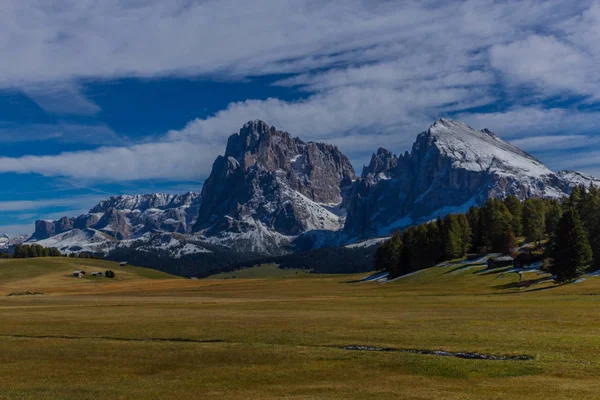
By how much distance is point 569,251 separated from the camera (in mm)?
95375

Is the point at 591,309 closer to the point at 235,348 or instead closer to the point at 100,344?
the point at 235,348

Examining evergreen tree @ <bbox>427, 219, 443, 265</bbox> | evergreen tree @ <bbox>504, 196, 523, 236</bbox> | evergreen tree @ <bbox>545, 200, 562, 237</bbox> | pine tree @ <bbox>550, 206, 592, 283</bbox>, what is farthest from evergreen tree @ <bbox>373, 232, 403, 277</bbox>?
pine tree @ <bbox>550, 206, 592, 283</bbox>

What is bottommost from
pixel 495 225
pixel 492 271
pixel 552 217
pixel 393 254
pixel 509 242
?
pixel 492 271

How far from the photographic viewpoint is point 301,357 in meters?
Answer: 39.3

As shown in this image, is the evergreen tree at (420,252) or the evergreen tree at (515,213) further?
the evergreen tree at (515,213)

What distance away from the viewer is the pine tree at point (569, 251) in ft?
311

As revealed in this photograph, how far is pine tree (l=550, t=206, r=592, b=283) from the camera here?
94.7 metres

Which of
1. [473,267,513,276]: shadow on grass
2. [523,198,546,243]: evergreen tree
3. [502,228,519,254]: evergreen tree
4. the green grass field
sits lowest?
[473,267,513,276]: shadow on grass

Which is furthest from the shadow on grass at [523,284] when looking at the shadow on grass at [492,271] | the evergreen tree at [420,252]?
the evergreen tree at [420,252]

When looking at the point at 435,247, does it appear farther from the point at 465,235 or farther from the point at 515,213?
the point at 515,213

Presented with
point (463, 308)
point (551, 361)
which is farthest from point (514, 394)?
point (463, 308)

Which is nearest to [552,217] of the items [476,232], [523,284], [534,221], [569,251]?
[534,221]

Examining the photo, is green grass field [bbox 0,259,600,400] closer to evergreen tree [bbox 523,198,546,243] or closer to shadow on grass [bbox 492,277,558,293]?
shadow on grass [bbox 492,277,558,293]

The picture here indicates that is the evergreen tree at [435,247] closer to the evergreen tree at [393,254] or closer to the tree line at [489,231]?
the tree line at [489,231]
